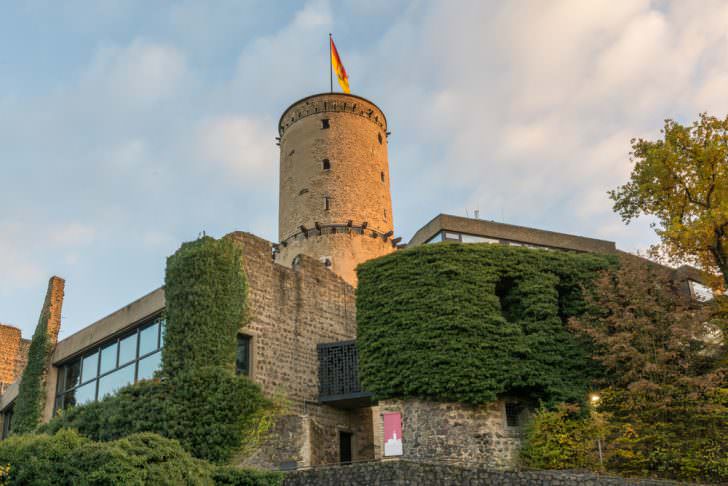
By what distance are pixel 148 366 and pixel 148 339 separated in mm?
927

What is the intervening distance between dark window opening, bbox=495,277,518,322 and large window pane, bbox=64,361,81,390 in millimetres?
14550

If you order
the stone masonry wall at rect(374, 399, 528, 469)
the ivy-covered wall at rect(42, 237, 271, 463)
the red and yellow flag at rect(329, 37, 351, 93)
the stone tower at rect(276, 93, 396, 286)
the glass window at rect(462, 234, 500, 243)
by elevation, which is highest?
the red and yellow flag at rect(329, 37, 351, 93)

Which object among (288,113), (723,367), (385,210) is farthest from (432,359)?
(288,113)

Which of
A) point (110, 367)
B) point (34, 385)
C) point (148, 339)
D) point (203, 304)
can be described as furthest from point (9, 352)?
point (203, 304)

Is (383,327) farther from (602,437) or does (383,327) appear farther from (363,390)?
(602,437)

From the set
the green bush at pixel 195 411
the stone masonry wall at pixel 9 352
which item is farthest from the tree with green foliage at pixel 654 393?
the stone masonry wall at pixel 9 352

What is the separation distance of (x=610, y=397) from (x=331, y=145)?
64.5 feet

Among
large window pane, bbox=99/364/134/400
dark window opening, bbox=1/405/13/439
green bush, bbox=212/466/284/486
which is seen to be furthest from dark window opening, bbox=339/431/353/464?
dark window opening, bbox=1/405/13/439

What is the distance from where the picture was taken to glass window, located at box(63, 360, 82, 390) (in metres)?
26.4

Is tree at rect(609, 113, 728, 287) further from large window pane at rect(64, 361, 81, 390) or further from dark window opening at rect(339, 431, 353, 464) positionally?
large window pane at rect(64, 361, 81, 390)

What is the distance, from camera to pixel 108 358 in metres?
24.8

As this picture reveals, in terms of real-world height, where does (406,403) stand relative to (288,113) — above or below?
below

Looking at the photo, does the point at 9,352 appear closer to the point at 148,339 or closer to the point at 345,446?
the point at 148,339

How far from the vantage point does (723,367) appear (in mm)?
21266
